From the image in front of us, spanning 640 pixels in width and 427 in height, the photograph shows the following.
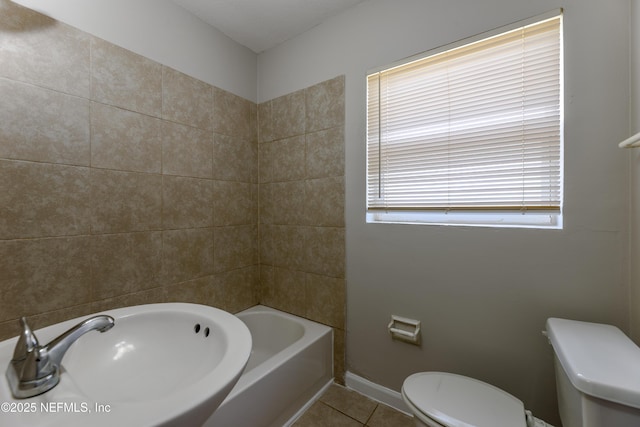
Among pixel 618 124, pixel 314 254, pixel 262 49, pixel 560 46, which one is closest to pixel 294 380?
pixel 314 254

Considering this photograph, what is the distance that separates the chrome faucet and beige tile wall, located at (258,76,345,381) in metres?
1.24

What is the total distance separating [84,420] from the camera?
0.51 meters

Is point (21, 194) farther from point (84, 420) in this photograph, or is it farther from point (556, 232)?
point (556, 232)

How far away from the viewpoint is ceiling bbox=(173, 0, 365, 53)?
1.56m

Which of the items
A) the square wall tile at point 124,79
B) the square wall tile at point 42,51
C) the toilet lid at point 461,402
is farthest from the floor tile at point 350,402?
the square wall tile at point 42,51

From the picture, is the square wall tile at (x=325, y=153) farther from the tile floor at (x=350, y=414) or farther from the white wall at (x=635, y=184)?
the tile floor at (x=350, y=414)

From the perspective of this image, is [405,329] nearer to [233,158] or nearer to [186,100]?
[233,158]

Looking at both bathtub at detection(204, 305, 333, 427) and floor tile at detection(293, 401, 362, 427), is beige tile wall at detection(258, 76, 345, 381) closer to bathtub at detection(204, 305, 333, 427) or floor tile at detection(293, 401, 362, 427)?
bathtub at detection(204, 305, 333, 427)

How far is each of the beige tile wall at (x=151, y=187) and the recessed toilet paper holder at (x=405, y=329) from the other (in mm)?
347

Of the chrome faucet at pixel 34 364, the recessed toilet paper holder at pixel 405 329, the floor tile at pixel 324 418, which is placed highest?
the chrome faucet at pixel 34 364

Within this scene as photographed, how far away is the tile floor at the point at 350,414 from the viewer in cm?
141

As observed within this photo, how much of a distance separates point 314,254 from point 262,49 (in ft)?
5.17

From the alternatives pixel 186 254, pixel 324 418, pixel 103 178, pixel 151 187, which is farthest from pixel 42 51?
pixel 324 418

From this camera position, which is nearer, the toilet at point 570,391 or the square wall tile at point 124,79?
the toilet at point 570,391
